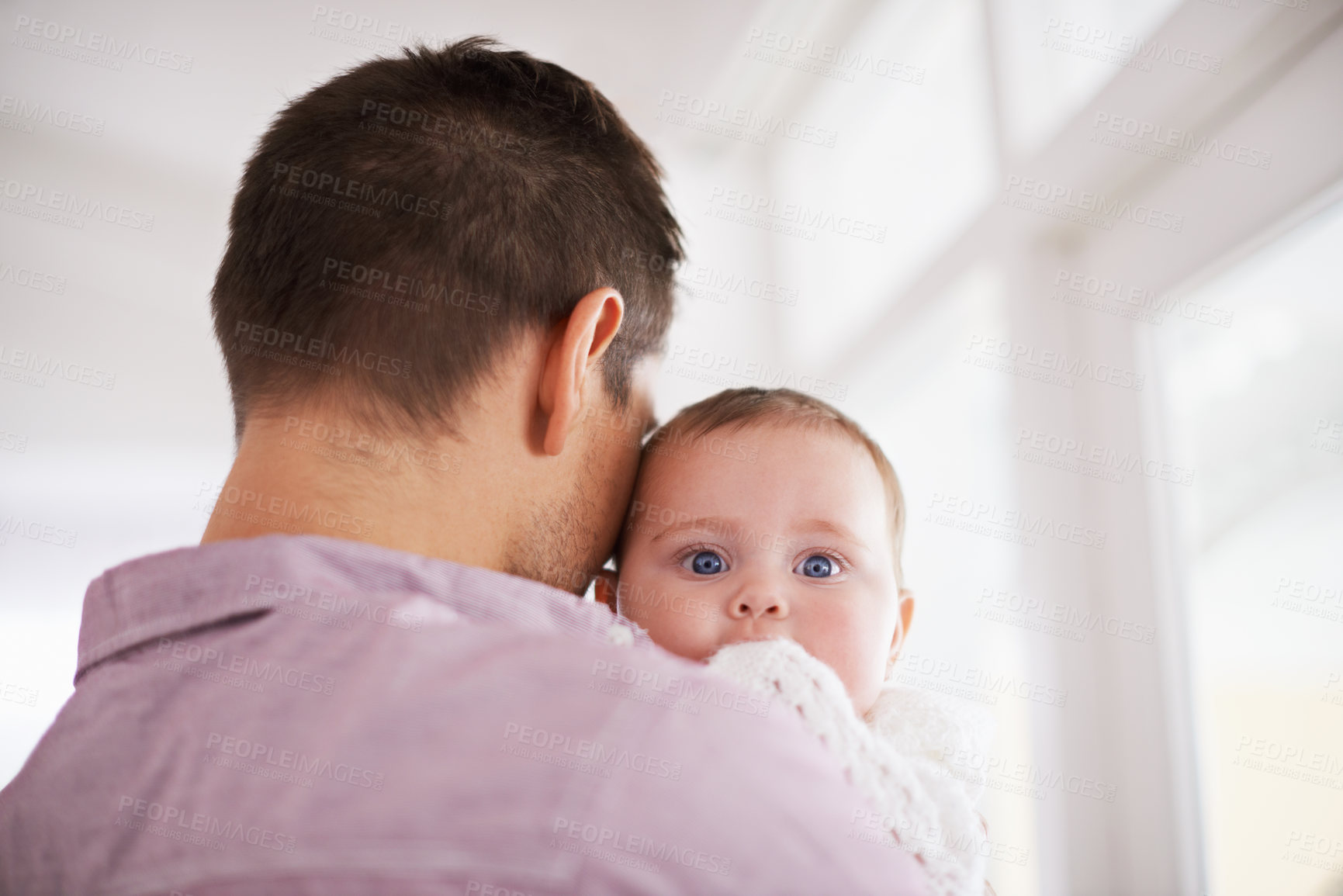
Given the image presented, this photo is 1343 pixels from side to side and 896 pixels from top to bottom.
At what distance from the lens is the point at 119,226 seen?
2.84 meters

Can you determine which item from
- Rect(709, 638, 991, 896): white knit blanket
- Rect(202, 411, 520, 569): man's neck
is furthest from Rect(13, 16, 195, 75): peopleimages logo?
Rect(709, 638, 991, 896): white knit blanket

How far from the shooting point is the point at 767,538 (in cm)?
118

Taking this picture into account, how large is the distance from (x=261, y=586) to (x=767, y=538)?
65cm

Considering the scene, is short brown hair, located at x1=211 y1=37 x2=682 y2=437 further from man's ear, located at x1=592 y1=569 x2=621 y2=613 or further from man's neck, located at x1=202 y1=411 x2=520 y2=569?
man's ear, located at x1=592 y1=569 x2=621 y2=613

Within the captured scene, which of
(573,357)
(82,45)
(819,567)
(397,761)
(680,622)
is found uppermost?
(82,45)

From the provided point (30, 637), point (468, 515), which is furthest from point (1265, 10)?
point (30, 637)

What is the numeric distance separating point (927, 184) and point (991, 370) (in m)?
0.60

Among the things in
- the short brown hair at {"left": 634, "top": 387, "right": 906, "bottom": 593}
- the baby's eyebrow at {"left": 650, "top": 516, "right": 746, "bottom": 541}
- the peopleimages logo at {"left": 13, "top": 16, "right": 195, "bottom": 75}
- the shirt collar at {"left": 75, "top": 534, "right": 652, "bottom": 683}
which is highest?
the peopleimages logo at {"left": 13, "top": 16, "right": 195, "bottom": 75}

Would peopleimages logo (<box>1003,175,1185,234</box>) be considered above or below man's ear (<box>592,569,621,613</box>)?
above

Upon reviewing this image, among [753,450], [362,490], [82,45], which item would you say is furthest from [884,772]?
[82,45]

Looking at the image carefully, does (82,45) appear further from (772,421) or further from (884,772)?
(884,772)

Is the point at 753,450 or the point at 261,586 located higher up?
the point at 753,450

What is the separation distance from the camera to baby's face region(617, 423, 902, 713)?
112cm

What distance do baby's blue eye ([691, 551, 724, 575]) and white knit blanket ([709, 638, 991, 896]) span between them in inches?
7.1
